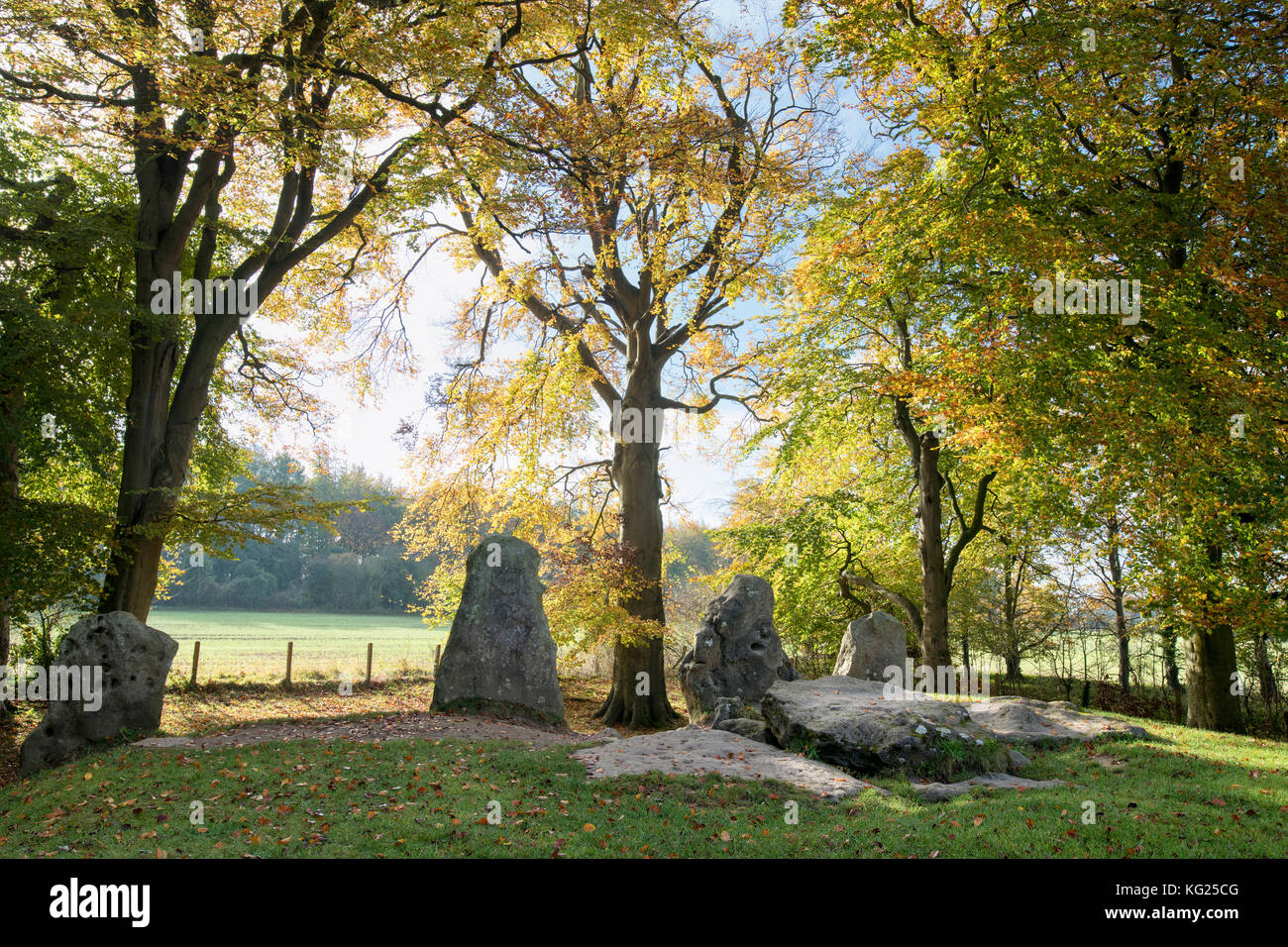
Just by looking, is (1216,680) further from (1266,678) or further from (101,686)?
(101,686)

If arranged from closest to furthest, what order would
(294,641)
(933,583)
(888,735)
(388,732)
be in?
(888,735), (388,732), (933,583), (294,641)

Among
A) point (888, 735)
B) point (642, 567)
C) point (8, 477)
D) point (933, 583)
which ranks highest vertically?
point (8, 477)

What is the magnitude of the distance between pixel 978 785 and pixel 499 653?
7.73 meters

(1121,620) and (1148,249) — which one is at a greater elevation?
(1148,249)

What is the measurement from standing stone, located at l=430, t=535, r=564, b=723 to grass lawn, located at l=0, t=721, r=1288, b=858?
3420 mm

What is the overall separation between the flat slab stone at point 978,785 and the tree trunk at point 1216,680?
7687 millimetres

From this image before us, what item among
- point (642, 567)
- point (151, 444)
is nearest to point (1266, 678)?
point (642, 567)

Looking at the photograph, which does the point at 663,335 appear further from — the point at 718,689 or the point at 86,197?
the point at 86,197

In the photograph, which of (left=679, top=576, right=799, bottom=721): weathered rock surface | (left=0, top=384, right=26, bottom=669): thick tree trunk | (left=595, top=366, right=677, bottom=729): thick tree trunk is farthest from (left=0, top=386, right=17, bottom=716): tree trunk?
(left=679, top=576, right=799, bottom=721): weathered rock surface

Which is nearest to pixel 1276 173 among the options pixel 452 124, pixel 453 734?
pixel 452 124

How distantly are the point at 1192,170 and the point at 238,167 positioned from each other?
61.4 ft

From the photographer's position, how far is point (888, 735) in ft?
28.3

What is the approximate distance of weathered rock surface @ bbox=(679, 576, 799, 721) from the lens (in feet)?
46.5

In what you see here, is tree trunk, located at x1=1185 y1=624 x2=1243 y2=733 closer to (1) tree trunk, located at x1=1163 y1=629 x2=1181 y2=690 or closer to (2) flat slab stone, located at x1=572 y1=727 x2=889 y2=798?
(1) tree trunk, located at x1=1163 y1=629 x2=1181 y2=690
